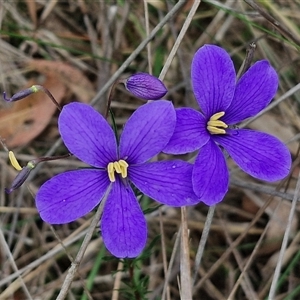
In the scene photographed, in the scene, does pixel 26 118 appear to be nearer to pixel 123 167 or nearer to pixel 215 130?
pixel 123 167

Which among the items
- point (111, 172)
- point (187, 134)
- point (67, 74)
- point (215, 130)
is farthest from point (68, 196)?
point (67, 74)

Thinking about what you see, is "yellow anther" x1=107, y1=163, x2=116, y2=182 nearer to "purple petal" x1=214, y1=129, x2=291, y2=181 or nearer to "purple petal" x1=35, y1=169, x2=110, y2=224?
"purple petal" x1=35, y1=169, x2=110, y2=224

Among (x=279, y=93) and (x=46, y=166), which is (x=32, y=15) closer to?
(x=46, y=166)

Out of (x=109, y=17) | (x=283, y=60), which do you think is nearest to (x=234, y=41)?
(x=283, y=60)

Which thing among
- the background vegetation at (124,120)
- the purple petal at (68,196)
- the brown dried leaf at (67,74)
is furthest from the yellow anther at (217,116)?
the brown dried leaf at (67,74)

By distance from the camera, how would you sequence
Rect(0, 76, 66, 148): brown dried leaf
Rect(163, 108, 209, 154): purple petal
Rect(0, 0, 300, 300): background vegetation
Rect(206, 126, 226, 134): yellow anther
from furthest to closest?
Rect(0, 76, 66, 148): brown dried leaf → Rect(0, 0, 300, 300): background vegetation → Rect(206, 126, 226, 134): yellow anther → Rect(163, 108, 209, 154): purple petal

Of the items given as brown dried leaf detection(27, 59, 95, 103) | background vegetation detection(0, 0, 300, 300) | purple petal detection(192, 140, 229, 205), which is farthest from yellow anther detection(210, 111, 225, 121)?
brown dried leaf detection(27, 59, 95, 103)
